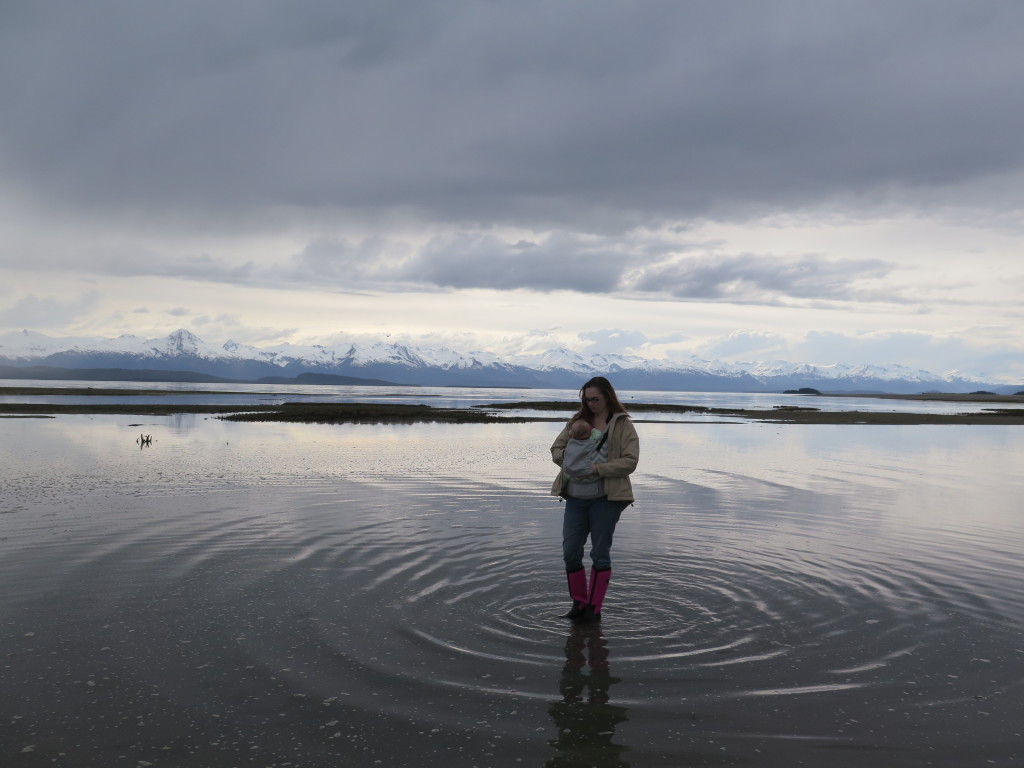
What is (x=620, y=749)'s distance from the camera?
6.47m

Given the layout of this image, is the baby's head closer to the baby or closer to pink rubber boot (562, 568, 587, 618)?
the baby

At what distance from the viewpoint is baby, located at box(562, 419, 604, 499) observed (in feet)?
32.5

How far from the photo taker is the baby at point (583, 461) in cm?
991

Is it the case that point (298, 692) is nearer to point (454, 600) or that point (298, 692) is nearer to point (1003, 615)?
point (454, 600)

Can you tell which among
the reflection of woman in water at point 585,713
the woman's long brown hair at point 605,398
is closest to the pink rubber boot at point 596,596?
the reflection of woman in water at point 585,713

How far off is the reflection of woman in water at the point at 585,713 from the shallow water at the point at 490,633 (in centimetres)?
3

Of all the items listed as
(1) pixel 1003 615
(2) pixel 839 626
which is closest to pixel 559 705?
(2) pixel 839 626

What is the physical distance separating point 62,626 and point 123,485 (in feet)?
46.8

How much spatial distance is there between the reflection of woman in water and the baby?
1.96 m

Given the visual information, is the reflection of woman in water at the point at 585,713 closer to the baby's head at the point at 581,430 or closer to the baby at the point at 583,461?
the baby at the point at 583,461

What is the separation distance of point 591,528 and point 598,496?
56cm

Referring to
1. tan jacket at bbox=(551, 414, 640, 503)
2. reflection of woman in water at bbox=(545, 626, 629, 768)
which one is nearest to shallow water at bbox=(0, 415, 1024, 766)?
reflection of woman in water at bbox=(545, 626, 629, 768)

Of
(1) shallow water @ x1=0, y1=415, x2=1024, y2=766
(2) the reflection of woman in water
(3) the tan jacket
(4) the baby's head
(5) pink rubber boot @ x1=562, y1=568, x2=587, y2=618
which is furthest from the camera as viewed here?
(4) the baby's head

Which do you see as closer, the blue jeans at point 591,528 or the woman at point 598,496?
the woman at point 598,496
